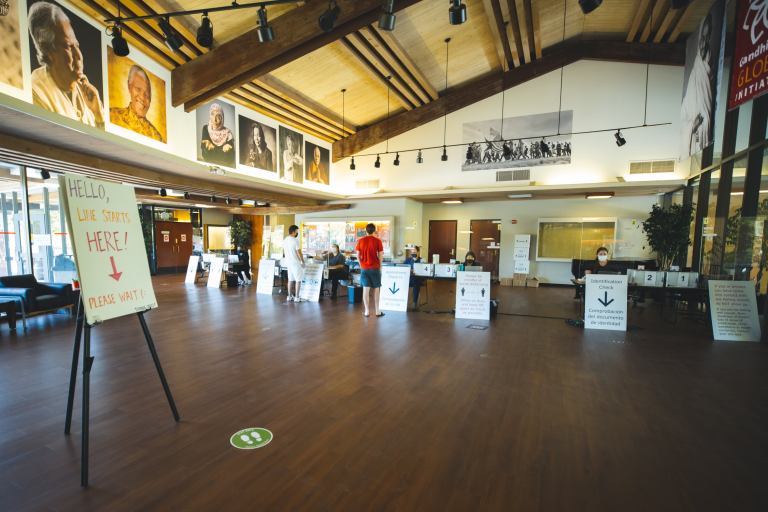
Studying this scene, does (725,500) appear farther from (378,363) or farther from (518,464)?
(378,363)

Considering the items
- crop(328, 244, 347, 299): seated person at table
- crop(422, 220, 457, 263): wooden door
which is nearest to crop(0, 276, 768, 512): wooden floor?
crop(328, 244, 347, 299): seated person at table

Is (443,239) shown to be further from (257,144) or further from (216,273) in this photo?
(216,273)

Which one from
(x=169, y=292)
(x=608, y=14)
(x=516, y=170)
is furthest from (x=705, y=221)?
(x=169, y=292)

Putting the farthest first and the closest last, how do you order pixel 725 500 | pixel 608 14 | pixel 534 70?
pixel 534 70
pixel 608 14
pixel 725 500

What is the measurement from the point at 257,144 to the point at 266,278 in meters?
3.80

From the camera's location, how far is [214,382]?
339cm

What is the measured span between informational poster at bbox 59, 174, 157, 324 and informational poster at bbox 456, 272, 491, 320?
5078 mm

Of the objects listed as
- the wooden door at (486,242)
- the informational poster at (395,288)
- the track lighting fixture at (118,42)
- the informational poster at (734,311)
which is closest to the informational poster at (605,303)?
the informational poster at (734,311)

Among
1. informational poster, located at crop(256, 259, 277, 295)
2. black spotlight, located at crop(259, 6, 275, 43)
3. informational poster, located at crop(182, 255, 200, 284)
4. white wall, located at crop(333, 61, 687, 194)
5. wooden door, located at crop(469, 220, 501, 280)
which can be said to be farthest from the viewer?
wooden door, located at crop(469, 220, 501, 280)

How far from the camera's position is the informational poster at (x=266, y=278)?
29.3 feet

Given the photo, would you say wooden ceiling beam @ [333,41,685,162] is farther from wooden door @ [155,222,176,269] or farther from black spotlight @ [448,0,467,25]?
wooden door @ [155,222,176,269]

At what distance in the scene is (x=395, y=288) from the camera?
6930 millimetres

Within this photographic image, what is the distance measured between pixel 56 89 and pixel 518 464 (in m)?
7.65

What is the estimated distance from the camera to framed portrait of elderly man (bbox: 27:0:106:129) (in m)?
4.95
